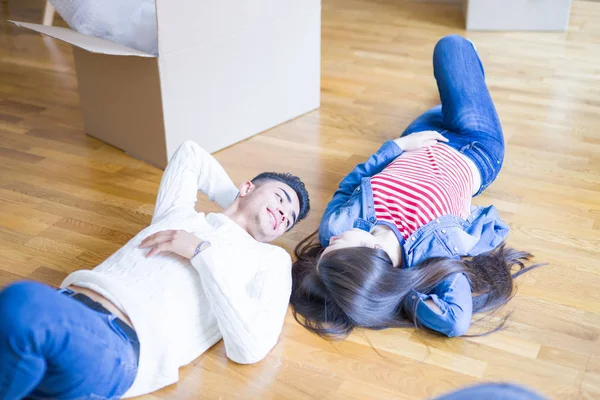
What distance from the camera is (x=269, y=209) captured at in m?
1.58

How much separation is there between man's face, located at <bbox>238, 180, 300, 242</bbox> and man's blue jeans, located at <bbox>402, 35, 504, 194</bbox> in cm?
63

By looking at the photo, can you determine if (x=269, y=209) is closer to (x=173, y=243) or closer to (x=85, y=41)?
(x=173, y=243)

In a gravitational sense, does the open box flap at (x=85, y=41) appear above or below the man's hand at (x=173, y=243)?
above

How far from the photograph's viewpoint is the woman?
148cm

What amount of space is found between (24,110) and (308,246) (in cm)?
143

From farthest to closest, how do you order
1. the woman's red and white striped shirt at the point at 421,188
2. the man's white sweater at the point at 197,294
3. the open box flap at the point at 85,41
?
the open box flap at the point at 85,41 < the woman's red and white striped shirt at the point at 421,188 < the man's white sweater at the point at 197,294

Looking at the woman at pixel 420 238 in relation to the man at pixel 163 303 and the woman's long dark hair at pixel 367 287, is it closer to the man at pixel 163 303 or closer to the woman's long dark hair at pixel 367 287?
the woman's long dark hair at pixel 367 287

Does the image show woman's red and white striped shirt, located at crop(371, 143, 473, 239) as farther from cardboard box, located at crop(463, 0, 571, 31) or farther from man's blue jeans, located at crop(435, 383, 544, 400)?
cardboard box, located at crop(463, 0, 571, 31)

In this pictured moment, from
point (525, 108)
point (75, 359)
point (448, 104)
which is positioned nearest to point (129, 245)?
point (75, 359)

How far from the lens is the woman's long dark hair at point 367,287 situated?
1456 millimetres

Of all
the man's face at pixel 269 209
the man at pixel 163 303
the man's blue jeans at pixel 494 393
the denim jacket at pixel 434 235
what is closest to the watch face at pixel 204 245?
the man at pixel 163 303

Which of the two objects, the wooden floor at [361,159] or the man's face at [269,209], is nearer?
the wooden floor at [361,159]

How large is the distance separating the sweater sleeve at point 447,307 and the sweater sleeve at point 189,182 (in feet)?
1.78

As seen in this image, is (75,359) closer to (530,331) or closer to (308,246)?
(308,246)
